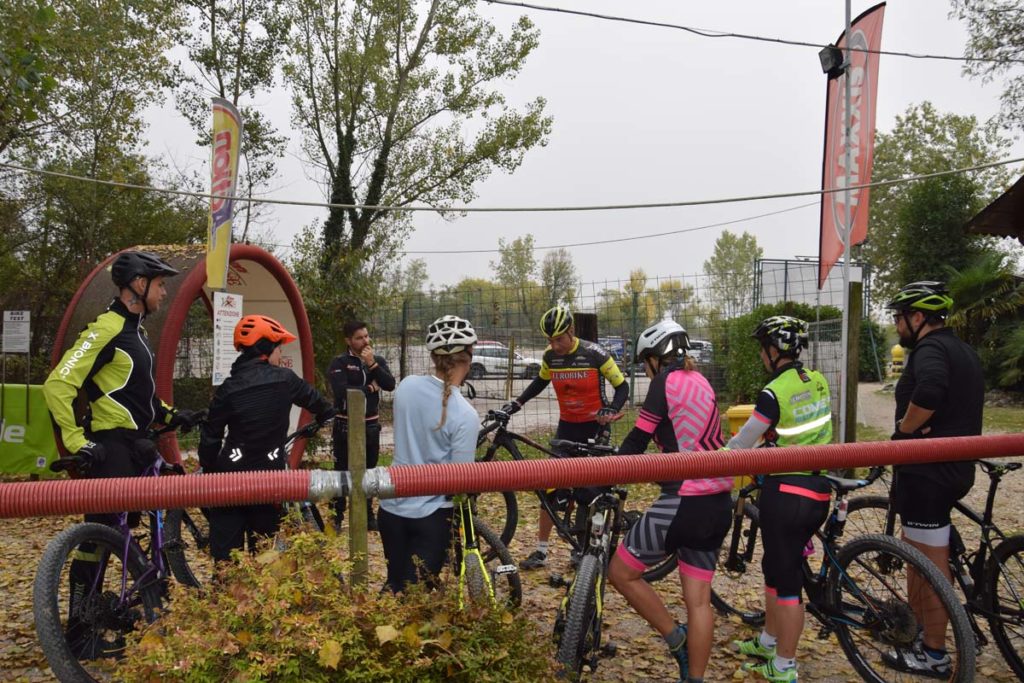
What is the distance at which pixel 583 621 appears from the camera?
3.45 metres

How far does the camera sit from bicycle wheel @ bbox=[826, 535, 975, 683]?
378cm

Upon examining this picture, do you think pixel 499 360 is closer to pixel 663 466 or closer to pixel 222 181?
pixel 222 181

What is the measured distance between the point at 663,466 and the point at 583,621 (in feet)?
3.23

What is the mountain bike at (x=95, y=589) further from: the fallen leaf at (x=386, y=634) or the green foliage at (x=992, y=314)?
the green foliage at (x=992, y=314)

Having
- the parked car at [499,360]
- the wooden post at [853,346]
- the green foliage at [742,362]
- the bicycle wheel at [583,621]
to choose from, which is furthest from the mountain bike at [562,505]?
the green foliage at [742,362]

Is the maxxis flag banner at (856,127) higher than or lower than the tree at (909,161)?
lower

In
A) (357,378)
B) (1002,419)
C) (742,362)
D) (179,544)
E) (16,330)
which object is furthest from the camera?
(742,362)

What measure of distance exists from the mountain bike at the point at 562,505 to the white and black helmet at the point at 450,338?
43.4 inches

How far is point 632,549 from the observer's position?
3.69 metres

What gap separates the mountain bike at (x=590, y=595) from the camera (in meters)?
3.40

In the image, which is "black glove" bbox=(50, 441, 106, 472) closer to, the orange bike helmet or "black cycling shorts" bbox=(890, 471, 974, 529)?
the orange bike helmet

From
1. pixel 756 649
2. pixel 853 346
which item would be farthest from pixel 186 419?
pixel 853 346

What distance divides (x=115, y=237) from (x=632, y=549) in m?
16.2

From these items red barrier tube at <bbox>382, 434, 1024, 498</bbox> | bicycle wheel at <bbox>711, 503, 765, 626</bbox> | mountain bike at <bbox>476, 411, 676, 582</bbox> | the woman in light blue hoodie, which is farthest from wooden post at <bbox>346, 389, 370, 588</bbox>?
bicycle wheel at <bbox>711, 503, 765, 626</bbox>
